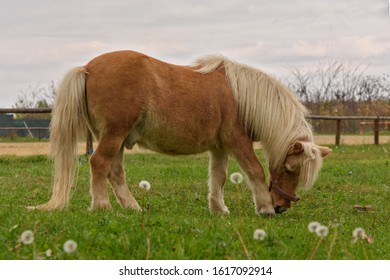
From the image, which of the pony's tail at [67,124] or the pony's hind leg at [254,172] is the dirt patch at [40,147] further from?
the pony's tail at [67,124]

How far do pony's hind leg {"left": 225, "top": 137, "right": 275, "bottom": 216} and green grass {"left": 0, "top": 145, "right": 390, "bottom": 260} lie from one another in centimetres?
14

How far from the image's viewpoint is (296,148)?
24.1ft

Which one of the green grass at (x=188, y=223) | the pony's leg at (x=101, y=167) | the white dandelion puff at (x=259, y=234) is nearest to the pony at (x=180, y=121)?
the pony's leg at (x=101, y=167)

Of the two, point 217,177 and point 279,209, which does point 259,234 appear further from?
point 217,177

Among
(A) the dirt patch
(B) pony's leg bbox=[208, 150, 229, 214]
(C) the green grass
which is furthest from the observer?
(A) the dirt patch

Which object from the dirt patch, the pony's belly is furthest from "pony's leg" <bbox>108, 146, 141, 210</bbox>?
the dirt patch

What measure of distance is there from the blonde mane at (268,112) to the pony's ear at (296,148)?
0.05m

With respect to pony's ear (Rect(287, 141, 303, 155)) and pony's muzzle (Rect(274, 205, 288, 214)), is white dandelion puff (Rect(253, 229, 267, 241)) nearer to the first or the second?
pony's ear (Rect(287, 141, 303, 155))

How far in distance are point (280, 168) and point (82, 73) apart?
2.38m

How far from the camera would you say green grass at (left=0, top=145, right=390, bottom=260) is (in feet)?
14.3

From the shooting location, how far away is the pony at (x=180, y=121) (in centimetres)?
692

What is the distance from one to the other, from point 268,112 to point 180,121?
1.04m

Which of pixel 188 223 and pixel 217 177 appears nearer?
pixel 188 223

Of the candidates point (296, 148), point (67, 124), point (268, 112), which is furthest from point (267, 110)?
point (67, 124)
